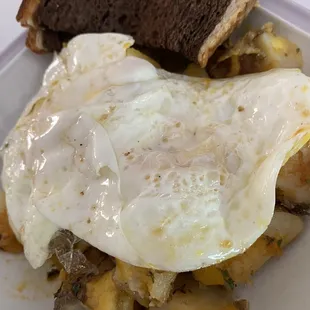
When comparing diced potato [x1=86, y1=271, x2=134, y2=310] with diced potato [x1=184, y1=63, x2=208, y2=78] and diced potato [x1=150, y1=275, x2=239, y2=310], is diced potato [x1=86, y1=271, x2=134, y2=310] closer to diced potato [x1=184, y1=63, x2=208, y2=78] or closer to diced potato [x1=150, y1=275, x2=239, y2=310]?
diced potato [x1=150, y1=275, x2=239, y2=310]

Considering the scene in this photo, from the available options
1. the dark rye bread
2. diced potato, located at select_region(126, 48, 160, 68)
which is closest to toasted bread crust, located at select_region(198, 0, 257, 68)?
the dark rye bread

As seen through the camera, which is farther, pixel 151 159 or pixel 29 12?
pixel 29 12

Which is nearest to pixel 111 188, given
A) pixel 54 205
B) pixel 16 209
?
pixel 54 205

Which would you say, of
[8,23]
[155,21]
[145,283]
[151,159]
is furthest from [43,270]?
[8,23]

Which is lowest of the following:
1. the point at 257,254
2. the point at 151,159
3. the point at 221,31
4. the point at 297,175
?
the point at 257,254

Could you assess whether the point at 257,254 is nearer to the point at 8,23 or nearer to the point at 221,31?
the point at 221,31

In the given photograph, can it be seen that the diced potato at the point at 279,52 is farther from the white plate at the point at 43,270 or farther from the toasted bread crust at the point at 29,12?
the toasted bread crust at the point at 29,12

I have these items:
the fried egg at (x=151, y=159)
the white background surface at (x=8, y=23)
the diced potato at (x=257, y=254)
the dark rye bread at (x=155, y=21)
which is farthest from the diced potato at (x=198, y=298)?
the white background surface at (x=8, y=23)
